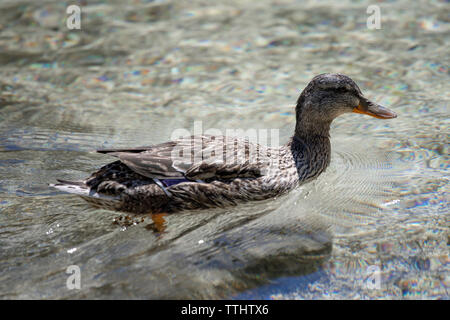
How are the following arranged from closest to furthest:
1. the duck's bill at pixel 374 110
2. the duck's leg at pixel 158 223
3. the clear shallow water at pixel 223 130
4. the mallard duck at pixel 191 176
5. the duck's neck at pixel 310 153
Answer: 1. the clear shallow water at pixel 223 130
2. the duck's leg at pixel 158 223
3. the mallard duck at pixel 191 176
4. the duck's neck at pixel 310 153
5. the duck's bill at pixel 374 110

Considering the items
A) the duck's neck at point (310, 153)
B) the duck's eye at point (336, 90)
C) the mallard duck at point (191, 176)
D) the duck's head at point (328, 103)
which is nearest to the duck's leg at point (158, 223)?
the mallard duck at point (191, 176)

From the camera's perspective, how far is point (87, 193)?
5254 millimetres

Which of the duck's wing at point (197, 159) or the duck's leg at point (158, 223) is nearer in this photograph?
the duck's leg at point (158, 223)

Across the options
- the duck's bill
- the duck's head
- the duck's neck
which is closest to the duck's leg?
the duck's neck

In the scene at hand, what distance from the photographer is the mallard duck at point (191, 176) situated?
5344 millimetres

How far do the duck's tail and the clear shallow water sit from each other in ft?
0.63

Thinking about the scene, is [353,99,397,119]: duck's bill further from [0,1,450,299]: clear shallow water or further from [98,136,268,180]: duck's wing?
[98,136,268,180]: duck's wing

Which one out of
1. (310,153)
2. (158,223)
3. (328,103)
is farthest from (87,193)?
(328,103)

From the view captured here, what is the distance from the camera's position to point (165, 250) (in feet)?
15.7

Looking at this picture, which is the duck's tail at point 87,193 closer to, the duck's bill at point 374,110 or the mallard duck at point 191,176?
the mallard duck at point 191,176

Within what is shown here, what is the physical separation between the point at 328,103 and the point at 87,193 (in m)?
2.67

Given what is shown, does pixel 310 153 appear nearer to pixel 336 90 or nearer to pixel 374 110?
pixel 336 90

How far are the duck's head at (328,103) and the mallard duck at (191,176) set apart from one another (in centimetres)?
46

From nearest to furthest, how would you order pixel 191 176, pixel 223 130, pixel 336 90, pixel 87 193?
1. pixel 87 193
2. pixel 191 176
3. pixel 336 90
4. pixel 223 130
